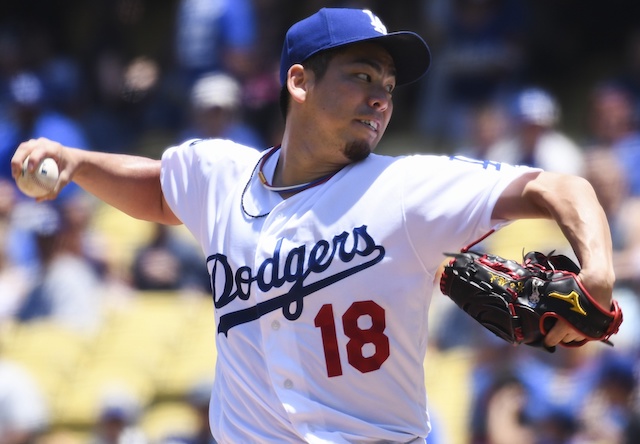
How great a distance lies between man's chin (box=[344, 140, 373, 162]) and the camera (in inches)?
113

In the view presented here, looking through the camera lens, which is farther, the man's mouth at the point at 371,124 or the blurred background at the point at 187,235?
the blurred background at the point at 187,235

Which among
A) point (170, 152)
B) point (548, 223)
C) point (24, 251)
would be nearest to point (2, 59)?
point (24, 251)

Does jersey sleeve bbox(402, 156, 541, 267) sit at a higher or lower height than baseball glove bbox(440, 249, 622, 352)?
higher

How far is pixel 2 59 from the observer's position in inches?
393

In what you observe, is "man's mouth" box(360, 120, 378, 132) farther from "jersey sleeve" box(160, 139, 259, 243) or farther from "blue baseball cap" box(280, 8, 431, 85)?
"jersey sleeve" box(160, 139, 259, 243)

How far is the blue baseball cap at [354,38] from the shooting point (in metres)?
2.87

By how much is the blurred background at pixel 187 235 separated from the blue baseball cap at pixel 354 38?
2502mm

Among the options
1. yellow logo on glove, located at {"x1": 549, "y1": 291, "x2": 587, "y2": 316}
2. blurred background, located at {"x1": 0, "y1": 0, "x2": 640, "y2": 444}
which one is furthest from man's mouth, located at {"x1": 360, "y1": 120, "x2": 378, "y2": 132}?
blurred background, located at {"x1": 0, "y1": 0, "x2": 640, "y2": 444}

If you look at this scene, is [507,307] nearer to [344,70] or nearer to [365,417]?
[365,417]

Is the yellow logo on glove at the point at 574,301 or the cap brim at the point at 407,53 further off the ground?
the cap brim at the point at 407,53

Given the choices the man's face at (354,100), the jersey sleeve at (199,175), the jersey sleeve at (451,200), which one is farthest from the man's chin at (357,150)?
the jersey sleeve at (199,175)

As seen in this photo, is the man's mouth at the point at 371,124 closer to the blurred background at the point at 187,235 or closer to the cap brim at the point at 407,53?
→ the cap brim at the point at 407,53

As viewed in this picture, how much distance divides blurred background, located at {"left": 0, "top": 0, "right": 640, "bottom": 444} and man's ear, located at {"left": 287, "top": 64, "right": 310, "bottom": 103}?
2.49 m

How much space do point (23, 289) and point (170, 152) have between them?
4.37m
